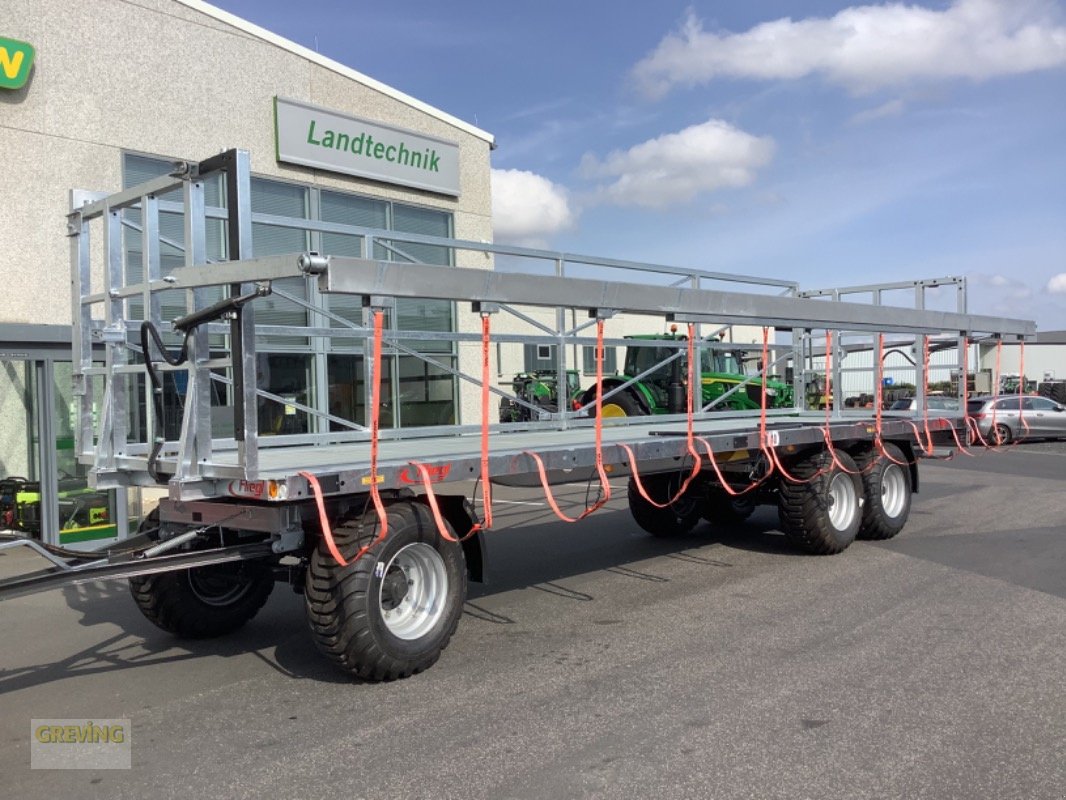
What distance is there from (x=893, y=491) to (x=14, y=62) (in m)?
11.1

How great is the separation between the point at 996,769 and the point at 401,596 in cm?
311

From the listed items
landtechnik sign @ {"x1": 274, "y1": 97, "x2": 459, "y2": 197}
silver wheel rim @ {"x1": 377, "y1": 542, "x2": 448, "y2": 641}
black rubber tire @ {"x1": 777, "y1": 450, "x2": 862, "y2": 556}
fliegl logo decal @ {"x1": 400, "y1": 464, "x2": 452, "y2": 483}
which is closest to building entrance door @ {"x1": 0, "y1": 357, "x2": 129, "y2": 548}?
landtechnik sign @ {"x1": 274, "y1": 97, "x2": 459, "y2": 197}

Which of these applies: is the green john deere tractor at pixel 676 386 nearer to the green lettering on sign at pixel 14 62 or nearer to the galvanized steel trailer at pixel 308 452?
the galvanized steel trailer at pixel 308 452

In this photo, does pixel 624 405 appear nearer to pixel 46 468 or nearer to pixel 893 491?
pixel 893 491

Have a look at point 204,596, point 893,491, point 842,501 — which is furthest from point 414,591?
point 893,491

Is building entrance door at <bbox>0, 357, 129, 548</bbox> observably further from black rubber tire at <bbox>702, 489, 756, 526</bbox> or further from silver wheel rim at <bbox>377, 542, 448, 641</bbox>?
black rubber tire at <bbox>702, 489, 756, 526</bbox>

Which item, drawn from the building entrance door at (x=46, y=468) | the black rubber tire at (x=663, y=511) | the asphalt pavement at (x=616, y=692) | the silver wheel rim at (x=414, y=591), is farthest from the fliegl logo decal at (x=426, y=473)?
the building entrance door at (x=46, y=468)

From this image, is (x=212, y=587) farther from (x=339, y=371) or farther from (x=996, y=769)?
(x=339, y=371)

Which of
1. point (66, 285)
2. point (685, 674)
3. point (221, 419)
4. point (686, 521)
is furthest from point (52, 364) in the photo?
point (685, 674)

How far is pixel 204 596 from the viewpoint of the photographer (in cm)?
609

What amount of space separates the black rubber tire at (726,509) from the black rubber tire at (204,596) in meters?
5.00

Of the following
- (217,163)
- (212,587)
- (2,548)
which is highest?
(217,163)

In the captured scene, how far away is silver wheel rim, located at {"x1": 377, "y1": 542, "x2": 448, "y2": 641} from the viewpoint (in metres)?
5.31

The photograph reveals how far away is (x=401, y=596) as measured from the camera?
17.7 ft
